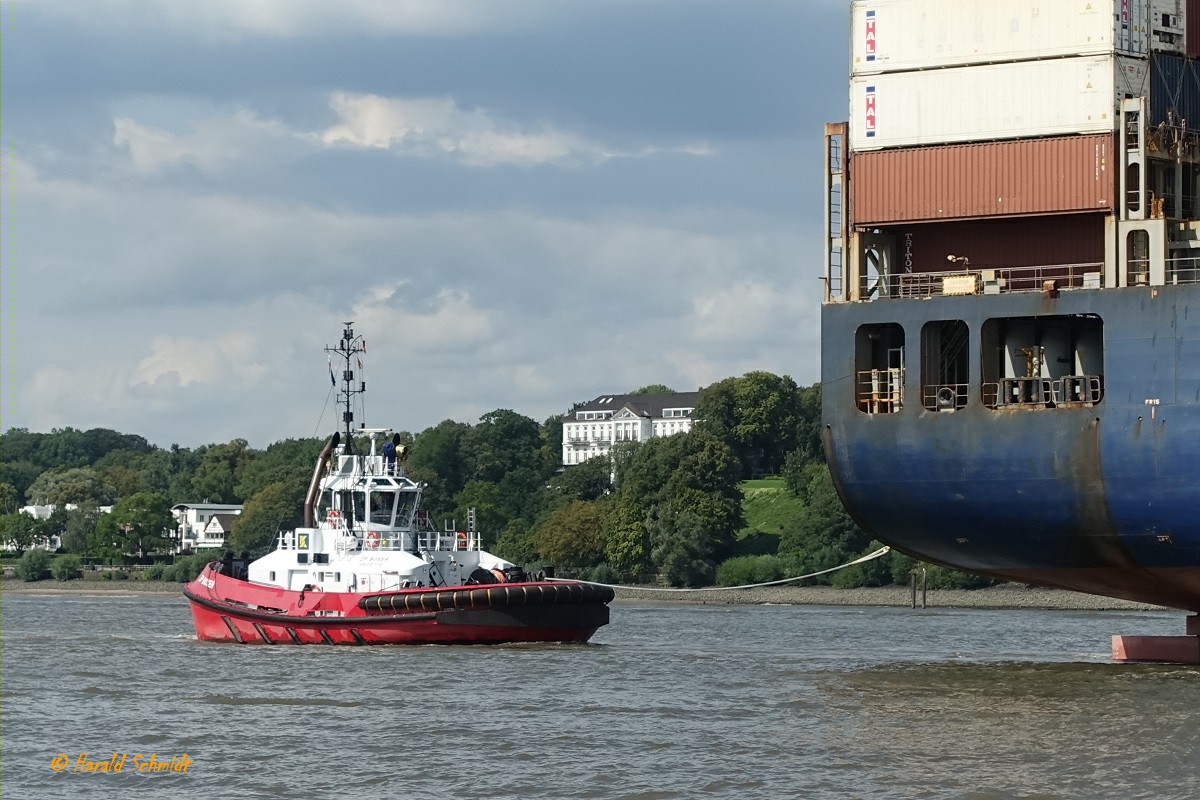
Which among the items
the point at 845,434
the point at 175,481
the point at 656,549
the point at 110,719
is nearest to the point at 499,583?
the point at 845,434

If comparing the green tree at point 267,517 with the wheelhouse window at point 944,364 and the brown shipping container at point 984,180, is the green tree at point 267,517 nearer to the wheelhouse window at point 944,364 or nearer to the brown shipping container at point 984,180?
the brown shipping container at point 984,180

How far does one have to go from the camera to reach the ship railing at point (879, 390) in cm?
3347

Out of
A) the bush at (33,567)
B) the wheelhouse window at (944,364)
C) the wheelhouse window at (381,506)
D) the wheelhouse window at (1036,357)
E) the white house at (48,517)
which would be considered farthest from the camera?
the white house at (48,517)

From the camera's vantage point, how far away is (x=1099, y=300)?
31297 millimetres

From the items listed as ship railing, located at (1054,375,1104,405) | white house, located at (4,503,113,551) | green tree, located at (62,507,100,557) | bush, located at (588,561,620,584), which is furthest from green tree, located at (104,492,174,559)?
ship railing, located at (1054,375,1104,405)

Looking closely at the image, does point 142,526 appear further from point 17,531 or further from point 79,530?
point 17,531

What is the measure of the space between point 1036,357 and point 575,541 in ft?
238

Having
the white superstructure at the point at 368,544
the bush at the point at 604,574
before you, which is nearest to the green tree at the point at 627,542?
the bush at the point at 604,574

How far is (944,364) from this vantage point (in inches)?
1326

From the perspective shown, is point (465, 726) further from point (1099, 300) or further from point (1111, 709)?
point (1099, 300)

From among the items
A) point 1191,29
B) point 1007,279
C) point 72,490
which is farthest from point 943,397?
point 72,490

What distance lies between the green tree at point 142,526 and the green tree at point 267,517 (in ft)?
17.1

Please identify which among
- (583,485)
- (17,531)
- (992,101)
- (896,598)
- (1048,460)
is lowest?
(896,598)

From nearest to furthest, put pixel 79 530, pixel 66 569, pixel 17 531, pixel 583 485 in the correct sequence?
pixel 66 569, pixel 583 485, pixel 79 530, pixel 17 531
